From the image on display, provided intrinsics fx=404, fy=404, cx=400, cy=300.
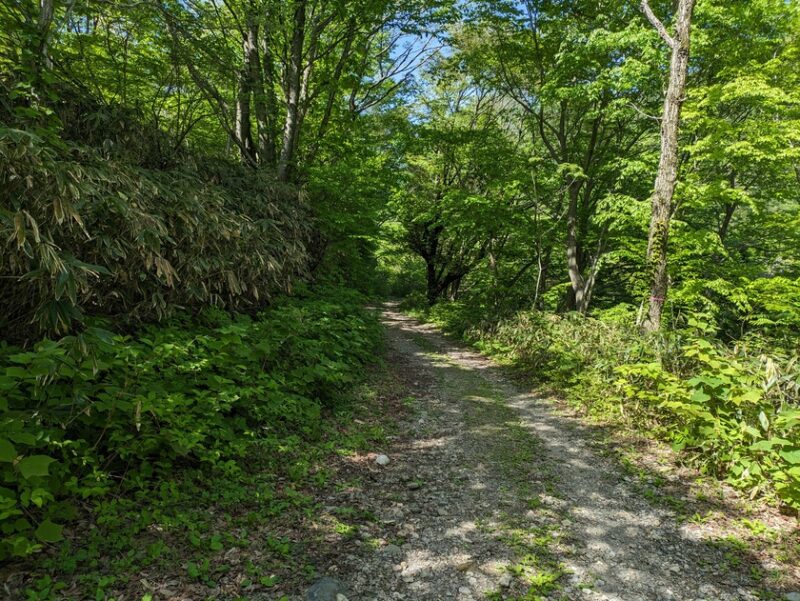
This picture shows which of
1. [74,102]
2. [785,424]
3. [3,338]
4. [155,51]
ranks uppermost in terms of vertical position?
[155,51]

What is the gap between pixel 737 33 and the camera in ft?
32.9

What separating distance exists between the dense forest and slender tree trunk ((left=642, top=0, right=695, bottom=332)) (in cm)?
5

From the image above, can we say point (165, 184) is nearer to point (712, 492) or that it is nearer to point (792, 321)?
point (712, 492)

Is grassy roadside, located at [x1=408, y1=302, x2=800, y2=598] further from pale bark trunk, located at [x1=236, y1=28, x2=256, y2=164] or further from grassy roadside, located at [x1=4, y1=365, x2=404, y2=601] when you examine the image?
pale bark trunk, located at [x1=236, y1=28, x2=256, y2=164]

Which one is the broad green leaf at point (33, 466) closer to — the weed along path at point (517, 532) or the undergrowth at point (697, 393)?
the weed along path at point (517, 532)

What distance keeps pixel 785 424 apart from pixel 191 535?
17.2 feet

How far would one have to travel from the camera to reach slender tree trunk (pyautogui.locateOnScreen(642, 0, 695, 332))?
21.3 ft

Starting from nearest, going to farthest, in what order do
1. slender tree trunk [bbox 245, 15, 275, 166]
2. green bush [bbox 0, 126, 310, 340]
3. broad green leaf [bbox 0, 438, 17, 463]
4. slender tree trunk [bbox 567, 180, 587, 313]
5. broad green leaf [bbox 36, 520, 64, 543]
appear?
broad green leaf [bbox 0, 438, 17, 463]
broad green leaf [bbox 36, 520, 64, 543]
green bush [bbox 0, 126, 310, 340]
slender tree trunk [bbox 245, 15, 275, 166]
slender tree trunk [bbox 567, 180, 587, 313]

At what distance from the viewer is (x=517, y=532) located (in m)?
3.36

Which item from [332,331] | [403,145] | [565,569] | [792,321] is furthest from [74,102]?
[792,321]

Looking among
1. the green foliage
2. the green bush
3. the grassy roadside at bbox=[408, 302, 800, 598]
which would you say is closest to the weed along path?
the grassy roadside at bbox=[408, 302, 800, 598]

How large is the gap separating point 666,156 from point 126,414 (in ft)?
26.9

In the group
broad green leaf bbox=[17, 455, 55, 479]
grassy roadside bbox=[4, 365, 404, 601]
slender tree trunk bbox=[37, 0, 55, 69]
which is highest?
slender tree trunk bbox=[37, 0, 55, 69]

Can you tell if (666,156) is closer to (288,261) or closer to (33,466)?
(288,261)
